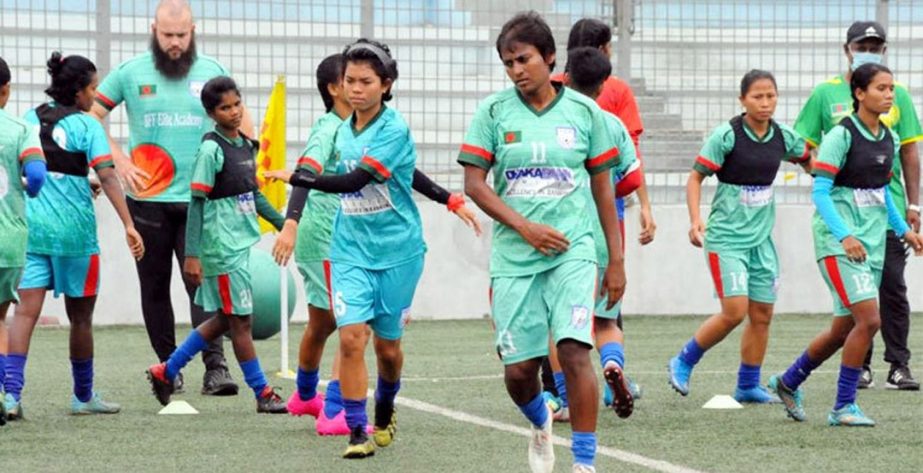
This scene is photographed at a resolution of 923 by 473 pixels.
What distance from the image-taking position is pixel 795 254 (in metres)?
17.6

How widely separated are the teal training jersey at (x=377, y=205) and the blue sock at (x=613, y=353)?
42.8 inches

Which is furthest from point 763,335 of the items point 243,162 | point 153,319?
point 153,319

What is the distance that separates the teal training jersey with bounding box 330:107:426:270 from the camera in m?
8.05

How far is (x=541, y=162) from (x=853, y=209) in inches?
106

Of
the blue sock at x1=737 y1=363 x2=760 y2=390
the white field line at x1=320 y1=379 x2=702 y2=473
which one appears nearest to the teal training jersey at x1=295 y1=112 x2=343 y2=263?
the white field line at x1=320 y1=379 x2=702 y2=473

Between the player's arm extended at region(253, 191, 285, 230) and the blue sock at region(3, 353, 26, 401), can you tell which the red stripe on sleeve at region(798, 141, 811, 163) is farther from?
the blue sock at region(3, 353, 26, 401)

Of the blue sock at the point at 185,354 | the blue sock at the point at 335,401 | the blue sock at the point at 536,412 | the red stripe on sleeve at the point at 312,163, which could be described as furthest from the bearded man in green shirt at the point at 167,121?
the blue sock at the point at 536,412

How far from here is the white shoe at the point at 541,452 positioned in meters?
7.11

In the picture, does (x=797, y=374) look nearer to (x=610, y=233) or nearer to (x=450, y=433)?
(x=450, y=433)

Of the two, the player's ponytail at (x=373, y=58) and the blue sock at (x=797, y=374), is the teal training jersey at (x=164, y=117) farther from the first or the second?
the blue sock at (x=797, y=374)

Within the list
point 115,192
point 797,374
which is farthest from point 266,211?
point 797,374

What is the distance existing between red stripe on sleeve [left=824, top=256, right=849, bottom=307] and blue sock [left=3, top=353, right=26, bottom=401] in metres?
3.95

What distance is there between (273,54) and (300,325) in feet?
7.79

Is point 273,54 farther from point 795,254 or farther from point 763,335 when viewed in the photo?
point 763,335
